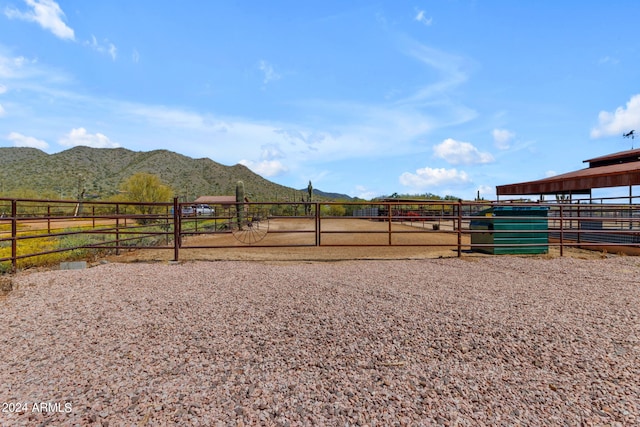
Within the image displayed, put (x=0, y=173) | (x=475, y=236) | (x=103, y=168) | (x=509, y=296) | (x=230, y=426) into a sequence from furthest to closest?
(x=103, y=168) → (x=0, y=173) → (x=475, y=236) → (x=509, y=296) → (x=230, y=426)

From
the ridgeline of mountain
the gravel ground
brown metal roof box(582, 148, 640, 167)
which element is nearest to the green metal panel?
the gravel ground

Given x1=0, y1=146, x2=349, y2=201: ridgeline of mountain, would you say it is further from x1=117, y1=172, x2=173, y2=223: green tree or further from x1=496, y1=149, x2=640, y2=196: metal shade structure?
x1=496, y1=149, x2=640, y2=196: metal shade structure

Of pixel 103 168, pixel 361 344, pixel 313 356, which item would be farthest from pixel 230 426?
pixel 103 168

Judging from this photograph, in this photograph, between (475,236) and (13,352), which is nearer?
(13,352)

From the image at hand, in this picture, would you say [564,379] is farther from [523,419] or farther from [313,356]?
[313,356]

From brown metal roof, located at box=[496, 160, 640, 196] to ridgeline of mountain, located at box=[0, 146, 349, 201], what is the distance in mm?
49642

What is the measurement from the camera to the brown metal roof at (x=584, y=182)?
42.0ft

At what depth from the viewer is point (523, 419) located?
2318 millimetres

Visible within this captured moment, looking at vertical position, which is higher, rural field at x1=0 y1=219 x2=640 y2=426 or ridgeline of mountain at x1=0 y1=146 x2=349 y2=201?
ridgeline of mountain at x1=0 y1=146 x2=349 y2=201

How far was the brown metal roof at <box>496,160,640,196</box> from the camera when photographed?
12.8 meters

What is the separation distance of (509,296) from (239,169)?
95.2 meters

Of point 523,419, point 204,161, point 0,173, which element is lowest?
point 523,419

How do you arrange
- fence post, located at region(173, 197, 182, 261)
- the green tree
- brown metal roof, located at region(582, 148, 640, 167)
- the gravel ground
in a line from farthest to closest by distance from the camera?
the green tree
brown metal roof, located at region(582, 148, 640, 167)
fence post, located at region(173, 197, 182, 261)
the gravel ground

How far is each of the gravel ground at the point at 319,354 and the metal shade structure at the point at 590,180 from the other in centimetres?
999
